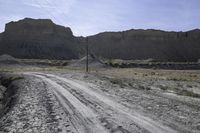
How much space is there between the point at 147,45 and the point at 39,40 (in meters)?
44.8

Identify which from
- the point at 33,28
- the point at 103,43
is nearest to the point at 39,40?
the point at 33,28

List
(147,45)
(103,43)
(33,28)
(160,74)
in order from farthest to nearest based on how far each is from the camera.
Answer: 1. (33,28)
2. (103,43)
3. (147,45)
4. (160,74)

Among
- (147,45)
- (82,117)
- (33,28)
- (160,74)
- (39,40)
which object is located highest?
(33,28)

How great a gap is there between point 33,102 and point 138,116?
6.02 metres

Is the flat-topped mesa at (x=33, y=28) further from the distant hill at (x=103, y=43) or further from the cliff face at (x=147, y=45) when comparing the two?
the cliff face at (x=147, y=45)

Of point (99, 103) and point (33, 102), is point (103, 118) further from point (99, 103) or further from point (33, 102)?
point (33, 102)

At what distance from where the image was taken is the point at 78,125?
9734mm

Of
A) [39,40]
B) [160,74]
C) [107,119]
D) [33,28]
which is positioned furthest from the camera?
[33,28]

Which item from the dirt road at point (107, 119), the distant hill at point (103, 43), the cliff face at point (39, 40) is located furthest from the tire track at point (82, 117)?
the distant hill at point (103, 43)

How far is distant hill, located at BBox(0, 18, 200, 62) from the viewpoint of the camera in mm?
137125

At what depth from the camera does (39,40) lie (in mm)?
144250

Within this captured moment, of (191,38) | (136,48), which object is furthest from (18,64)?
(191,38)

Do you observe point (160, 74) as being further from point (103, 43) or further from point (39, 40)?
point (39, 40)

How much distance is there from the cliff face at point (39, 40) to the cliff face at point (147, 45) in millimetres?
11059
